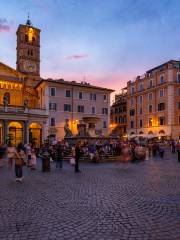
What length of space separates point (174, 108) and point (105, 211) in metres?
54.6

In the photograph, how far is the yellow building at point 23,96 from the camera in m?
43.1

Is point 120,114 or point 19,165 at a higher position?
point 120,114

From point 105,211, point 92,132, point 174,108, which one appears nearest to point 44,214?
point 105,211

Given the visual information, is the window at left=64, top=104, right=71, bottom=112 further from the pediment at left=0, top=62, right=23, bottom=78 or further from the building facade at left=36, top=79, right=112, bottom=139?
the pediment at left=0, top=62, right=23, bottom=78

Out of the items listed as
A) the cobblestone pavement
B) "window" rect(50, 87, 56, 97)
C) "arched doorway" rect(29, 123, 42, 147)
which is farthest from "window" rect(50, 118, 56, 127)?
the cobblestone pavement

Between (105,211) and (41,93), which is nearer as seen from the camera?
(105,211)

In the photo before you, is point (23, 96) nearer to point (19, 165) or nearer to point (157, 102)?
point (157, 102)

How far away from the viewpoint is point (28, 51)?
73.1 m

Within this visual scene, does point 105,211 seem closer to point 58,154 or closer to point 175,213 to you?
point 175,213

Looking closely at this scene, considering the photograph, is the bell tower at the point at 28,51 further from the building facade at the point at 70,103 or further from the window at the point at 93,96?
the window at the point at 93,96

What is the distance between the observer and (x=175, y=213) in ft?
22.8

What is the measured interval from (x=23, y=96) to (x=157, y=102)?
2815 centimetres

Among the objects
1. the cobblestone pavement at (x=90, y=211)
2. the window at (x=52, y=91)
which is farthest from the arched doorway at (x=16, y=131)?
the cobblestone pavement at (x=90, y=211)

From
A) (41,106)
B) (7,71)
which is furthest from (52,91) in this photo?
(7,71)
